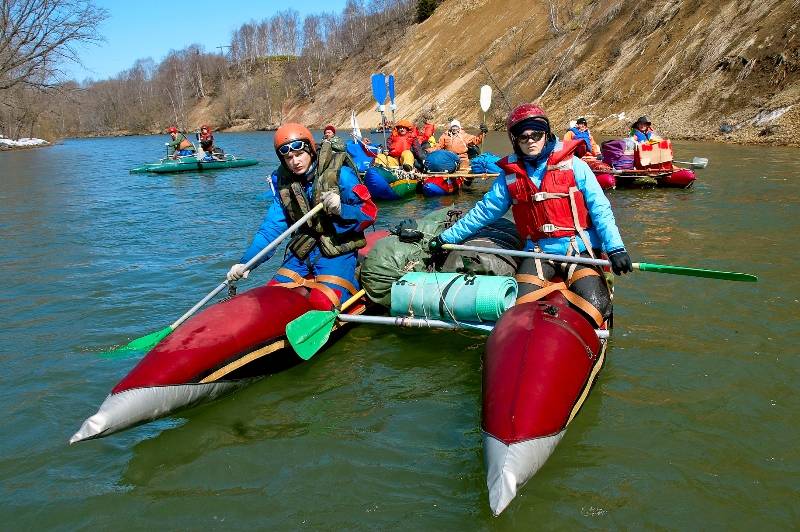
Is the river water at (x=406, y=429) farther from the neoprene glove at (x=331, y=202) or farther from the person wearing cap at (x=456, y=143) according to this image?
the person wearing cap at (x=456, y=143)

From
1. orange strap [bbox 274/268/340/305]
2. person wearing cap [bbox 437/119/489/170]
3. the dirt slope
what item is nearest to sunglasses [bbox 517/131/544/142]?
orange strap [bbox 274/268/340/305]

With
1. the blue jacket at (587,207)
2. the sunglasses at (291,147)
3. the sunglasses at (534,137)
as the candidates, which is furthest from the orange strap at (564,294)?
the sunglasses at (291,147)

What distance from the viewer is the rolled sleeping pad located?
4.85 meters

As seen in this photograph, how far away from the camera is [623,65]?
2853 centimetres

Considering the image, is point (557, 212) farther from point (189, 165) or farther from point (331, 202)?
point (189, 165)

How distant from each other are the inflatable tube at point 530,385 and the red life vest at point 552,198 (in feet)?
2.49

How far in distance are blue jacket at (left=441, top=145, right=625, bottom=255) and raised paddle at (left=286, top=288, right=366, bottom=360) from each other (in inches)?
54.2

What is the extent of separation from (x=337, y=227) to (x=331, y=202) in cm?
32

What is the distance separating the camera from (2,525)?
3.41 metres

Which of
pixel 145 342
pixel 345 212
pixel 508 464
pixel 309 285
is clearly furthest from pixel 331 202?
pixel 508 464

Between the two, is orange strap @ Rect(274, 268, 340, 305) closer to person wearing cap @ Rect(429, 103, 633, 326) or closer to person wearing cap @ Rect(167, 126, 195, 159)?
person wearing cap @ Rect(429, 103, 633, 326)

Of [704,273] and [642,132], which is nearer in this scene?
[704,273]

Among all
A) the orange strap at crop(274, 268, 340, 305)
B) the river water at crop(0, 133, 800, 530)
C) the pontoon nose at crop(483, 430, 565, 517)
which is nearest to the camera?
the pontoon nose at crop(483, 430, 565, 517)

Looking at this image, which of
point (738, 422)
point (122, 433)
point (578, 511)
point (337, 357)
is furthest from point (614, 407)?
point (122, 433)
